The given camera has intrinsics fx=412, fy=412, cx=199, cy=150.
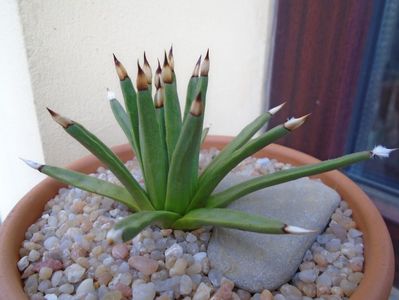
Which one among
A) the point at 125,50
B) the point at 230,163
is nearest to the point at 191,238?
the point at 230,163

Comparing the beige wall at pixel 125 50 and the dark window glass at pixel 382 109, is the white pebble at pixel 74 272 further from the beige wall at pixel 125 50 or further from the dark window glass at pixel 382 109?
the dark window glass at pixel 382 109

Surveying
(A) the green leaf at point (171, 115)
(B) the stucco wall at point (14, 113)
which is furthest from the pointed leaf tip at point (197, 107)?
(B) the stucco wall at point (14, 113)

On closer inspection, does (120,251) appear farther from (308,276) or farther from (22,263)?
(308,276)

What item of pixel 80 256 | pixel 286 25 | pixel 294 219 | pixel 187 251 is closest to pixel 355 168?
pixel 286 25

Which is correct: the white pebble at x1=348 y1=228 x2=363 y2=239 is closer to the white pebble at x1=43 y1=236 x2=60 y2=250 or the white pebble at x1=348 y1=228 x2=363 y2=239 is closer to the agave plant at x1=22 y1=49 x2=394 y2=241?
the agave plant at x1=22 y1=49 x2=394 y2=241

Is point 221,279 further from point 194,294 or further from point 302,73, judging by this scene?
point 302,73

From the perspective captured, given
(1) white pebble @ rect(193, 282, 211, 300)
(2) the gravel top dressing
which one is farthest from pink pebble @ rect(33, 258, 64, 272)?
(1) white pebble @ rect(193, 282, 211, 300)
